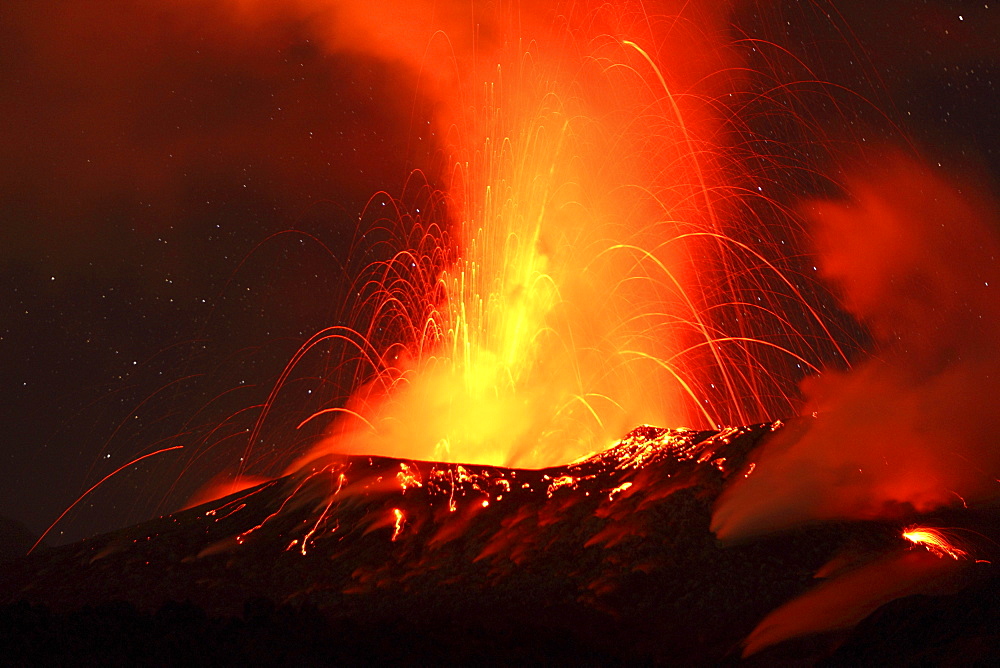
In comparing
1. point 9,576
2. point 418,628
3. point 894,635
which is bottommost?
point 9,576

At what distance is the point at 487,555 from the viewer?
2814cm

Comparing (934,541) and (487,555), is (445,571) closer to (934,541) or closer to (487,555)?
(487,555)

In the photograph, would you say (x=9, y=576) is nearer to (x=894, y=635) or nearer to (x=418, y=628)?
(x=418, y=628)

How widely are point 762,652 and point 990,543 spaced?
8.93 m

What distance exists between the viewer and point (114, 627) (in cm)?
2128

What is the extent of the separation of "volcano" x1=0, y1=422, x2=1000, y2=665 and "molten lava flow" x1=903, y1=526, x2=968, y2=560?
0.62 metres

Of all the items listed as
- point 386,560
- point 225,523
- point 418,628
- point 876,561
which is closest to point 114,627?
point 418,628

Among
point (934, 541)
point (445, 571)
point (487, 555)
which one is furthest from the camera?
point (487, 555)

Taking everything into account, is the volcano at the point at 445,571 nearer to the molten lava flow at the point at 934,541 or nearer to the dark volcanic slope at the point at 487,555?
the dark volcanic slope at the point at 487,555

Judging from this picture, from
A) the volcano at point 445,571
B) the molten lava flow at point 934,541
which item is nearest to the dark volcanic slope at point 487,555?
the volcano at point 445,571

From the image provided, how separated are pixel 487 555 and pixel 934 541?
508 inches

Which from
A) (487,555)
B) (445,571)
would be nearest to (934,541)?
(487,555)

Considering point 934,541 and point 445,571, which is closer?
point 934,541

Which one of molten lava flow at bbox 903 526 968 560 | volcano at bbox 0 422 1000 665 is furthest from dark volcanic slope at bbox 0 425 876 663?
molten lava flow at bbox 903 526 968 560
